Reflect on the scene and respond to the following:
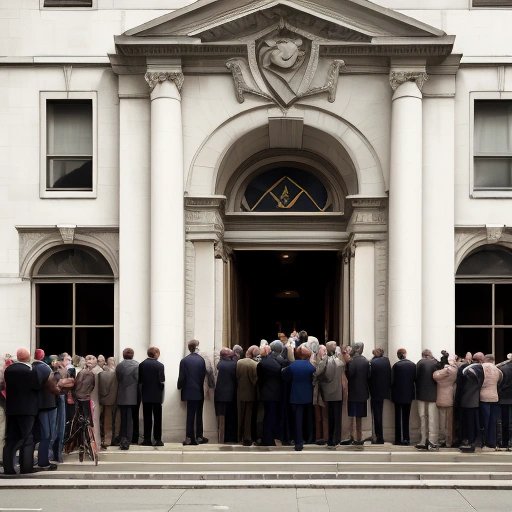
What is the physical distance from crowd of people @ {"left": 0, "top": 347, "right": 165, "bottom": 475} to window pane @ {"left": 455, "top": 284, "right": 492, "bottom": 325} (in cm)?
690

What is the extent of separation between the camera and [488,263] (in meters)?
25.7

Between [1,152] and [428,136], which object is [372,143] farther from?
[1,152]

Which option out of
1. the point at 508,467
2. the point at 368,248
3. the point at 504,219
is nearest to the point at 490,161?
the point at 504,219

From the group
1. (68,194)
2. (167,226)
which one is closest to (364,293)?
(167,226)

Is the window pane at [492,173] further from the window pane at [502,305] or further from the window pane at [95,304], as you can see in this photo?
the window pane at [95,304]

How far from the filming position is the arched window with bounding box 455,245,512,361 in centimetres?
2561

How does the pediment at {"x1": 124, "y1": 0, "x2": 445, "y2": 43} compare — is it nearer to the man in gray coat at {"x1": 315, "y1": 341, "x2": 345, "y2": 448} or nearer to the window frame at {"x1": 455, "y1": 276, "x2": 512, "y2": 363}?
the window frame at {"x1": 455, "y1": 276, "x2": 512, "y2": 363}

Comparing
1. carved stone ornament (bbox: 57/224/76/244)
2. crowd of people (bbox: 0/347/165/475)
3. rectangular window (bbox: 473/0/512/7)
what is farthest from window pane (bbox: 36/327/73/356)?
rectangular window (bbox: 473/0/512/7)

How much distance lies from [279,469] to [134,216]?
276 inches

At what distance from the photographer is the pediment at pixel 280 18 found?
24547 millimetres

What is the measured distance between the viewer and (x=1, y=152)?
25.6 m

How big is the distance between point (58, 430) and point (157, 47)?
8.26m

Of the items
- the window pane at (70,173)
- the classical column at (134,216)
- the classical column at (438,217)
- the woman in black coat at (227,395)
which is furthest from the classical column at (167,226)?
the classical column at (438,217)

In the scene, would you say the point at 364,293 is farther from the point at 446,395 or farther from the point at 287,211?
the point at 446,395
